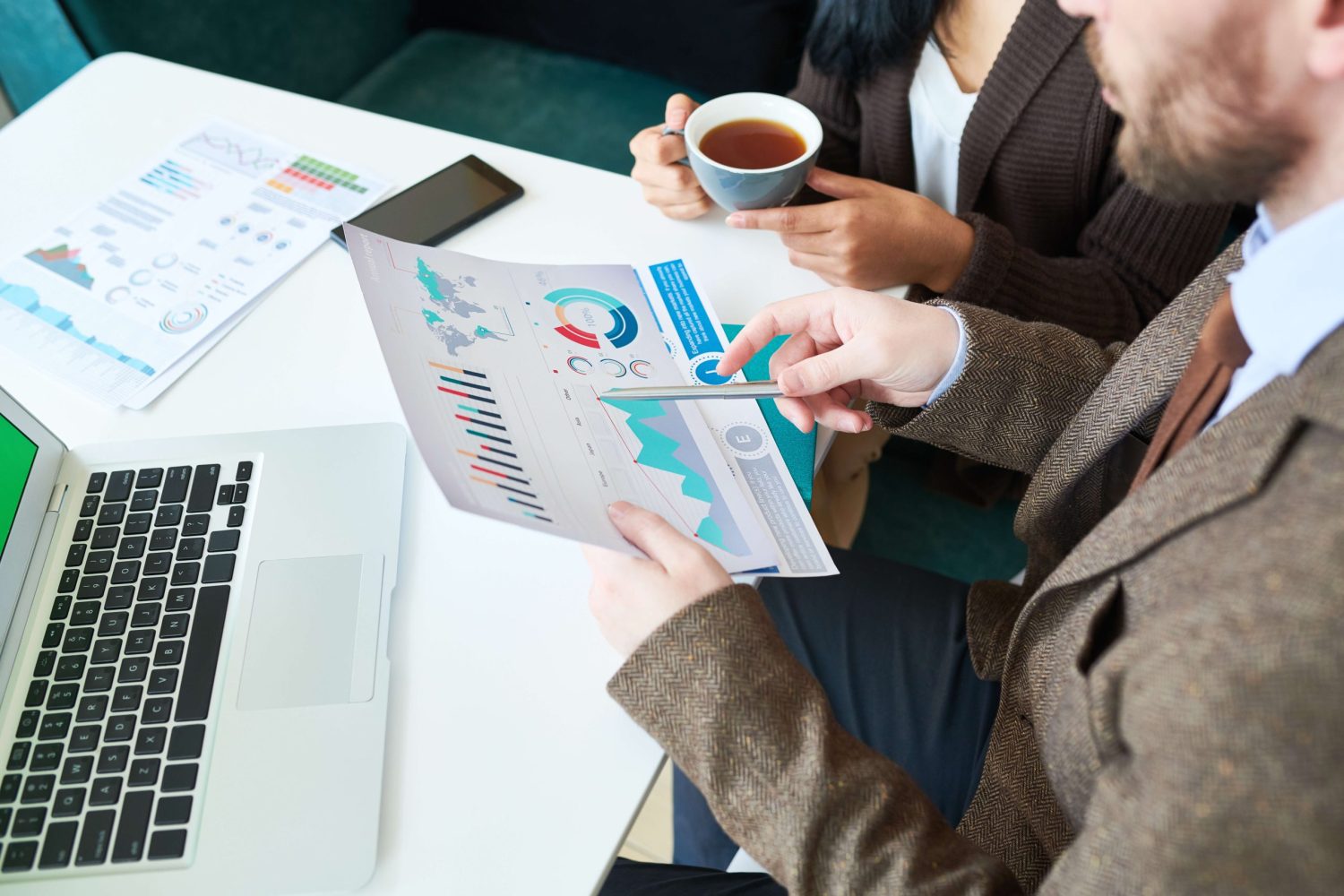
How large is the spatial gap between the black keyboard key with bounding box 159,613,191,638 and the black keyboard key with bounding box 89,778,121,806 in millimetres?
100

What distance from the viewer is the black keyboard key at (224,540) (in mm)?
708

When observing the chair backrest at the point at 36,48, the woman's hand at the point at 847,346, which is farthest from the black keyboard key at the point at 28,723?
the chair backrest at the point at 36,48

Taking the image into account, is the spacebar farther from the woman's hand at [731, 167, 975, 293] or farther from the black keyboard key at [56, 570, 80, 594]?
the woman's hand at [731, 167, 975, 293]

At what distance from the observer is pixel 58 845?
58 cm

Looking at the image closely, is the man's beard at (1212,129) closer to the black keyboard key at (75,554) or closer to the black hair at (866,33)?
the black hair at (866,33)

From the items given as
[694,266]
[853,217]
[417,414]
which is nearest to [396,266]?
[417,414]

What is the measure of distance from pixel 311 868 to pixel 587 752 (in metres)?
0.18

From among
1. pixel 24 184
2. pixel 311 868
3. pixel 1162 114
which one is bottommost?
pixel 311 868

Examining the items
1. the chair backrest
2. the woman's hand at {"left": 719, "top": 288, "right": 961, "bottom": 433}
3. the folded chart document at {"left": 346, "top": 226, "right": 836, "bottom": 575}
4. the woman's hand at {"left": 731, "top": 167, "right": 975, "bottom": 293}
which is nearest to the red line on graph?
the folded chart document at {"left": 346, "top": 226, "right": 836, "bottom": 575}

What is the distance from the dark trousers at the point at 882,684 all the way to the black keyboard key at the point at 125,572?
460 mm

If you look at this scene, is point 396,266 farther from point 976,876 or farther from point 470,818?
point 976,876

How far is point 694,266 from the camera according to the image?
0.91m

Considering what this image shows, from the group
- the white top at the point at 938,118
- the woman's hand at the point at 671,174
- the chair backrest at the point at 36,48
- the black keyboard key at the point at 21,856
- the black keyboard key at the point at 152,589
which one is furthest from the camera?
the chair backrest at the point at 36,48

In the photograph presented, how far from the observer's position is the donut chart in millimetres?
802
